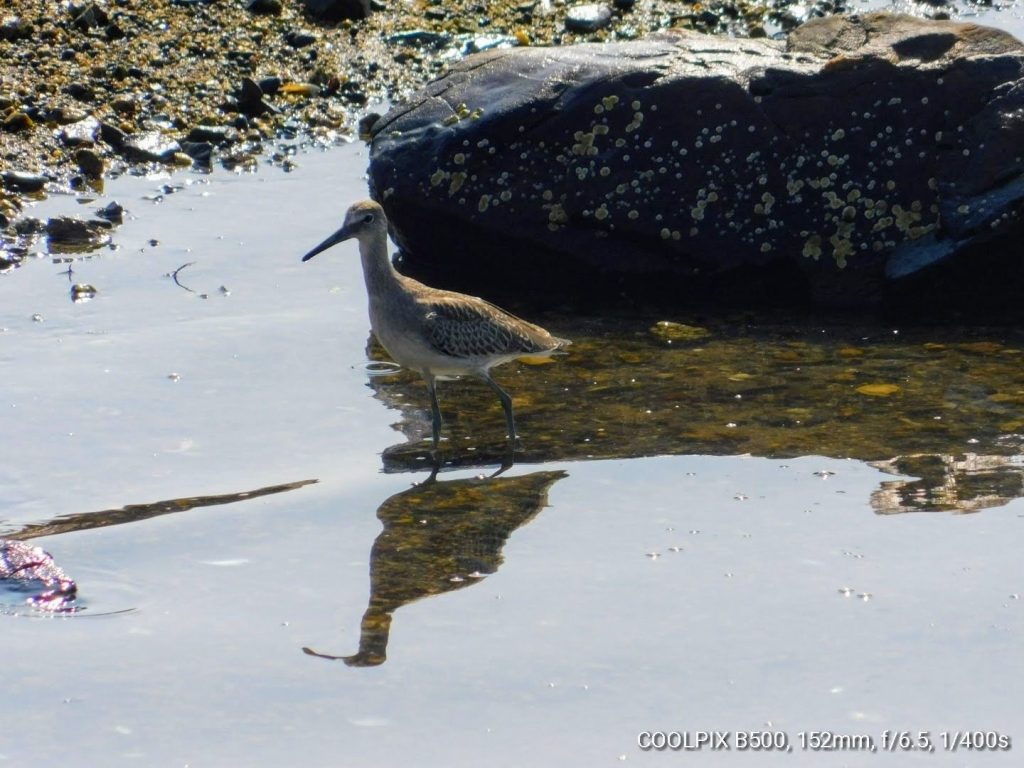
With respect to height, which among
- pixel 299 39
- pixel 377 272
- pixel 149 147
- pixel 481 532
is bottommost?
pixel 481 532

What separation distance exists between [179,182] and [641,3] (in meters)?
5.71

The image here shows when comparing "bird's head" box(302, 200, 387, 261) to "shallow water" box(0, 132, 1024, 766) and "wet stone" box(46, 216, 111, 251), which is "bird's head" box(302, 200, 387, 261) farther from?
"wet stone" box(46, 216, 111, 251)

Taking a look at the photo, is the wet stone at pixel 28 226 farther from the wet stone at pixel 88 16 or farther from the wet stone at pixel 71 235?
the wet stone at pixel 88 16

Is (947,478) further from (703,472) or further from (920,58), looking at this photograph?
(920,58)

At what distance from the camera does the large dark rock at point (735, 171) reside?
1051cm

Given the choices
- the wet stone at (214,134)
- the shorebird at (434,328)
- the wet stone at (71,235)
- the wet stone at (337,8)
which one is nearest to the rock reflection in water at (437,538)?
the shorebird at (434,328)

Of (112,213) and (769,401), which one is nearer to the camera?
(769,401)

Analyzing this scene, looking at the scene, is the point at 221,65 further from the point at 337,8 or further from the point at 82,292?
the point at 82,292

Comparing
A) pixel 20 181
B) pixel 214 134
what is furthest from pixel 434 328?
pixel 214 134

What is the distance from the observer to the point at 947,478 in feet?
27.0

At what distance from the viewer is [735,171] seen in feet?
35.0

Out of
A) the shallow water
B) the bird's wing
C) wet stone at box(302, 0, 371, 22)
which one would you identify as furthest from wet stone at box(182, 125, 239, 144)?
the bird's wing

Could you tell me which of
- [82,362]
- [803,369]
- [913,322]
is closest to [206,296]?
[82,362]

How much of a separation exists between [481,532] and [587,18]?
8836 mm
